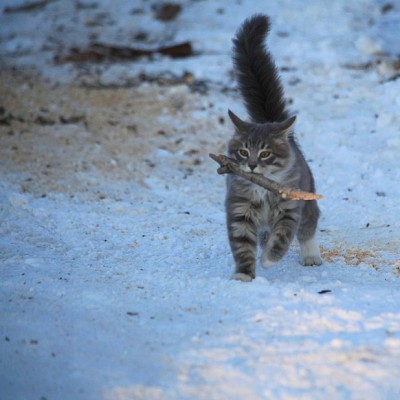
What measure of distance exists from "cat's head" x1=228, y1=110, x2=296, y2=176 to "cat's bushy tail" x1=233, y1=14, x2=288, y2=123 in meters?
0.64

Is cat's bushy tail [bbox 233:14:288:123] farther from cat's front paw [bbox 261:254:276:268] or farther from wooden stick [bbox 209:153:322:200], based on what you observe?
cat's front paw [bbox 261:254:276:268]

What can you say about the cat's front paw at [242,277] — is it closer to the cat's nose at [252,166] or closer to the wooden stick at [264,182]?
the wooden stick at [264,182]

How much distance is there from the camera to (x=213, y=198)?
7500mm

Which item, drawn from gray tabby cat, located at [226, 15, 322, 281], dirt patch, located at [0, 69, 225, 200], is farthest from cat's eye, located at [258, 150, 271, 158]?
dirt patch, located at [0, 69, 225, 200]

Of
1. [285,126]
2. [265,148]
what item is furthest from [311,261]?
[285,126]

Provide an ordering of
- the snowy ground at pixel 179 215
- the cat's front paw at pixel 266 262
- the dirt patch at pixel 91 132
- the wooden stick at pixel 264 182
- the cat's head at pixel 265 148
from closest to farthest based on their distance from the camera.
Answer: the snowy ground at pixel 179 215
the wooden stick at pixel 264 182
the cat's front paw at pixel 266 262
the cat's head at pixel 265 148
the dirt patch at pixel 91 132

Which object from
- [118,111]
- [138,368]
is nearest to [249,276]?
[138,368]

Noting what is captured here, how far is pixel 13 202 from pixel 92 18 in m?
7.57

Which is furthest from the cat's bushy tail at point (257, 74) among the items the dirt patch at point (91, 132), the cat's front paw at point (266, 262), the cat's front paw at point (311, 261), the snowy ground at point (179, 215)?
the dirt patch at point (91, 132)

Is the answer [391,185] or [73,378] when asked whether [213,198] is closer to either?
[391,185]

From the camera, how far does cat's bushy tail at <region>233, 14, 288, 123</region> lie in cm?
616

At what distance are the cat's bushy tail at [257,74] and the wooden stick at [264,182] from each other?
884mm

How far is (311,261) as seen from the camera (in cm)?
577

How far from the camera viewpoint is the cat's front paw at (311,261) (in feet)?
18.9
